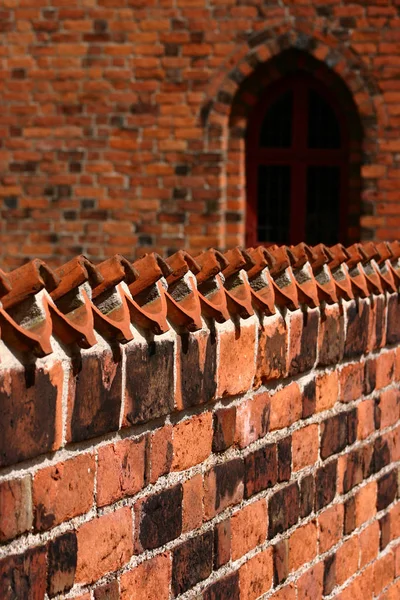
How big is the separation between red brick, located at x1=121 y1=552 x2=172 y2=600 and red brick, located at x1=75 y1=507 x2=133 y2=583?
53 mm

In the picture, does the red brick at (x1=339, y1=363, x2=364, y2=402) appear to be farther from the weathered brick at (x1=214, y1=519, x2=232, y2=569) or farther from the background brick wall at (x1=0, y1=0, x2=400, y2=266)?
the background brick wall at (x1=0, y1=0, x2=400, y2=266)

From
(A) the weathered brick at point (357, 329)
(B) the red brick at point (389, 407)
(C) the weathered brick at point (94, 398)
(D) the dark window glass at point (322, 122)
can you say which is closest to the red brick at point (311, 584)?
(A) the weathered brick at point (357, 329)

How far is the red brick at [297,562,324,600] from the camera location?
147 inches

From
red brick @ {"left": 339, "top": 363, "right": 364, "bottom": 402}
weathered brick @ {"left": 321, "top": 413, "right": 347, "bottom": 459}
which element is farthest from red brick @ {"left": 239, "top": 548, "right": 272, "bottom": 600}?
red brick @ {"left": 339, "top": 363, "right": 364, "bottom": 402}

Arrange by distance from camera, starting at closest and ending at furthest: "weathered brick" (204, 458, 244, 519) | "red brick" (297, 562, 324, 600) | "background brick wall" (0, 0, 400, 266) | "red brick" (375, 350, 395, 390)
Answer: "weathered brick" (204, 458, 244, 519)
"red brick" (297, 562, 324, 600)
"red brick" (375, 350, 395, 390)
"background brick wall" (0, 0, 400, 266)

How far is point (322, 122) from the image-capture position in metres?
11.0

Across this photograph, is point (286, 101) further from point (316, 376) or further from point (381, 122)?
point (316, 376)

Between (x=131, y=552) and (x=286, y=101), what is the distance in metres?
8.70

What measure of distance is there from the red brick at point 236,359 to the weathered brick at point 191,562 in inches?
14.7

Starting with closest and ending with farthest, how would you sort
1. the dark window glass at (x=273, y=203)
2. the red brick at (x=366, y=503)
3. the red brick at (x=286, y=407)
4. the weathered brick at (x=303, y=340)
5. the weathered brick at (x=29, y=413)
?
the weathered brick at (x=29, y=413), the red brick at (x=286, y=407), the weathered brick at (x=303, y=340), the red brick at (x=366, y=503), the dark window glass at (x=273, y=203)

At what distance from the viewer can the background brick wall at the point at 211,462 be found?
7.47 feet

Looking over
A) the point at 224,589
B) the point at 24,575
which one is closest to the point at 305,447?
the point at 224,589

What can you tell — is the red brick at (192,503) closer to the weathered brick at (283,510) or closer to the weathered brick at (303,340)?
the weathered brick at (283,510)

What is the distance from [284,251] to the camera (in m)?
3.77
